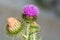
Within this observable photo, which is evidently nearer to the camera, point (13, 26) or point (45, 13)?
point (13, 26)

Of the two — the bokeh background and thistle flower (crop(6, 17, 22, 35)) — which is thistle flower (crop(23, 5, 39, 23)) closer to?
thistle flower (crop(6, 17, 22, 35))

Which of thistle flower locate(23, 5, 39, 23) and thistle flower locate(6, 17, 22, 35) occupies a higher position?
thistle flower locate(23, 5, 39, 23)

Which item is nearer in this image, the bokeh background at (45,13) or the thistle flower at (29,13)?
the thistle flower at (29,13)

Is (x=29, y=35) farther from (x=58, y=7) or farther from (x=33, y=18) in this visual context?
(x=58, y=7)

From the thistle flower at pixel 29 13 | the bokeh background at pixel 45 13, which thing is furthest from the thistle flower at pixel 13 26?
the bokeh background at pixel 45 13

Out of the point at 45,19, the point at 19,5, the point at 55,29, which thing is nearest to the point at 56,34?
the point at 55,29

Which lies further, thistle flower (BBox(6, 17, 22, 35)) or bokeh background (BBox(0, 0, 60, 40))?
bokeh background (BBox(0, 0, 60, 40))

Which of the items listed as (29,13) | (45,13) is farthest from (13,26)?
(45,13)

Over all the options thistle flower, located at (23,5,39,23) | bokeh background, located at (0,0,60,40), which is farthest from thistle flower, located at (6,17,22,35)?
bokeh background, located at (0,0,60,40)

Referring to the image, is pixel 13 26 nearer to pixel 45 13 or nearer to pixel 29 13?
pixel 29 13

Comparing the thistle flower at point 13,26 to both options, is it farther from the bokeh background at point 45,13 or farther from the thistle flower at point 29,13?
the bokeh background at point 45,13
